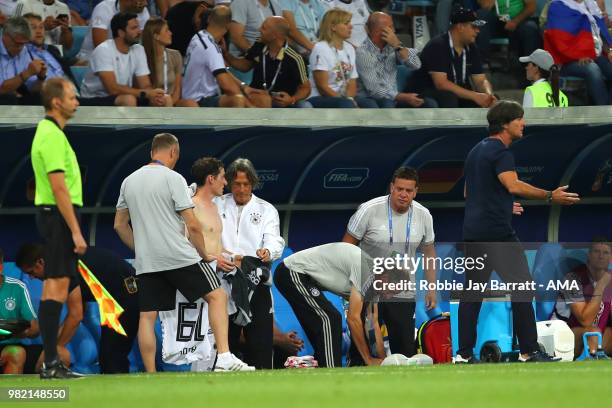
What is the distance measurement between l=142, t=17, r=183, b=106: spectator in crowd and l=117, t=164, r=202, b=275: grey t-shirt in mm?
2834

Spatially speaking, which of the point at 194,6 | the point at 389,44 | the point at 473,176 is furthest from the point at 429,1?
the point at 473,176

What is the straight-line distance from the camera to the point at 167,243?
9258 mm

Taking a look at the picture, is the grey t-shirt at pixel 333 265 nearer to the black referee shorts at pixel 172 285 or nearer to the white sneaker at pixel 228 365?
the black referee shorts at pixel 172 285

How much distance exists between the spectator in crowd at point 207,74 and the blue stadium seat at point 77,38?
133 cm

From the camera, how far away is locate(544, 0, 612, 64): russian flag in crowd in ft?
47.3

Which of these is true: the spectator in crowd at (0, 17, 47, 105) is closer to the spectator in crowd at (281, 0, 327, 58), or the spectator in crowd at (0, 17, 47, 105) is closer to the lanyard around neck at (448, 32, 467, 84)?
the spectator in crowd at (281, 0, 327, 58)

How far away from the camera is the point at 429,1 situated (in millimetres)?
16156

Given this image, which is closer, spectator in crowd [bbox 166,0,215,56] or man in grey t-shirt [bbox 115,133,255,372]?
man in grey t-shirt [bbox 115,133,255,372]

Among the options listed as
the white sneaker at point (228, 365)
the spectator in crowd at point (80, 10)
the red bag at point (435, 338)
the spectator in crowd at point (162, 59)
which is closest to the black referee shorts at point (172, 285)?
the white sneaker at point (228, 365)

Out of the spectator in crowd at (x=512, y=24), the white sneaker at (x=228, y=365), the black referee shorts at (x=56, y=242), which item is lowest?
the white sneaker at (x=228, y=365)

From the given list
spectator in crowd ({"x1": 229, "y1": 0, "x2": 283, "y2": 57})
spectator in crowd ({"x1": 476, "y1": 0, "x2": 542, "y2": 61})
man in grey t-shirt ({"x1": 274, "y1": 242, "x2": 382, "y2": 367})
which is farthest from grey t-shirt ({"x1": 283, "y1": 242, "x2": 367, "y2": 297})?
spectator in crowd ({"x1": 476, "y1": 0, "x2": 542, "y2": 61})

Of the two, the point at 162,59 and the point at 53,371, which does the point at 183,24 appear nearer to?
the point at 162,59

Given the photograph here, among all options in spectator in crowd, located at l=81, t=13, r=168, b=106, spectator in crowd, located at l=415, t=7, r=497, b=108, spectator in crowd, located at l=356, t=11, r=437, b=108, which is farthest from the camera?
spectator in crowd, located at l=356, t=11, r=437, b=108

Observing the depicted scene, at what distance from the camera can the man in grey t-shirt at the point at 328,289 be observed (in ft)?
34.5
